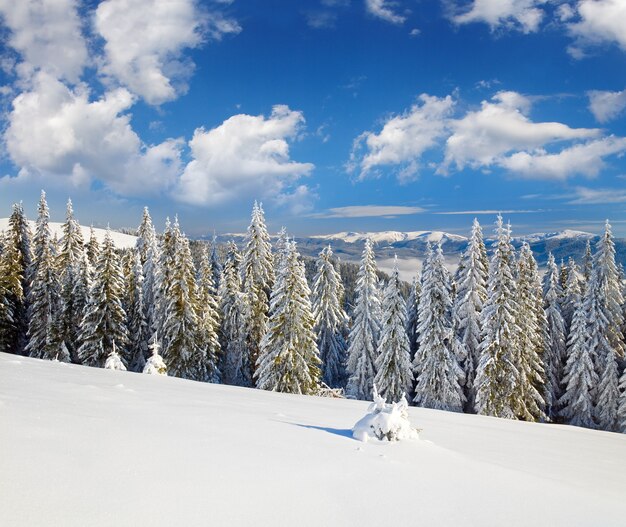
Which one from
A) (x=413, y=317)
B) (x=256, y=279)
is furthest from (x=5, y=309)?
(x=413, y=317)

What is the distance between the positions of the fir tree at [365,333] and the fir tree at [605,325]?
57.9 ft

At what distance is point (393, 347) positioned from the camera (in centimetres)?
3091

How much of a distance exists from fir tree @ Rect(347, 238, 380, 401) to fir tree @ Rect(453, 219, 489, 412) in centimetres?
645

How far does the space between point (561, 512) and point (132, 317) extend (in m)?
37.3

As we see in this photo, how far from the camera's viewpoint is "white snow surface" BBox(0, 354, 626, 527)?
11.1 ft

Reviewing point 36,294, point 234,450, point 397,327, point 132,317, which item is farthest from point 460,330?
point 36,294

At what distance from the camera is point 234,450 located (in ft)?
16.3

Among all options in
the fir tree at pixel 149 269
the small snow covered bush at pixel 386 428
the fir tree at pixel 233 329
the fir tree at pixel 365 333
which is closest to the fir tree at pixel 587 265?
the fir tree at pixel 365 333

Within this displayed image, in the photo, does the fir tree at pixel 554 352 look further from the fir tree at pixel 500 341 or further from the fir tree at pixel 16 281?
the fir tree at pixel 16 281

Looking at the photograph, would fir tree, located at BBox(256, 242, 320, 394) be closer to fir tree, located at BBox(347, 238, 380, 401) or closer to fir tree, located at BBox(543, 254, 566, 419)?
fir tree, located at BBox(347, 238, 380, 401)

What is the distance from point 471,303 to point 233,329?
63.2 feet

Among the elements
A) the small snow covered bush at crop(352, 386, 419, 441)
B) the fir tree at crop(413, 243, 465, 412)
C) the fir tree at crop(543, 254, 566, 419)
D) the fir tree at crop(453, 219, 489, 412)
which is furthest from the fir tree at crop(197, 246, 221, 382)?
the fir tree at crop(543, 254, 566, 419)

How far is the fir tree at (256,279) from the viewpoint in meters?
34.5

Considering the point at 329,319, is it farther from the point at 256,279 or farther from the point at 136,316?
the point at 136,316
